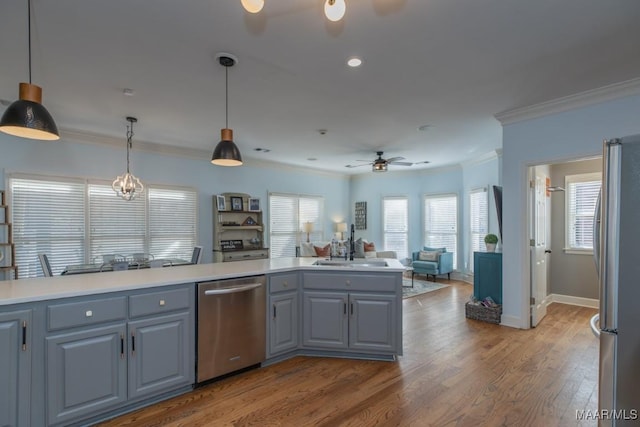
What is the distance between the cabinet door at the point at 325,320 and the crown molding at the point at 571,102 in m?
3.11

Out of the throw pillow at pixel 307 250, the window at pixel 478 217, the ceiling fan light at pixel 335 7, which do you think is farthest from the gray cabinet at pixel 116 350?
the window at pixel 478 217

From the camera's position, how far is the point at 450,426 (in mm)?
2170

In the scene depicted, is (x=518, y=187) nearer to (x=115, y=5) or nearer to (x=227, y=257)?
(x=115, y=5)

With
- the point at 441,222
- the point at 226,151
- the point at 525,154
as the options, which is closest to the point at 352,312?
the point at 226,151

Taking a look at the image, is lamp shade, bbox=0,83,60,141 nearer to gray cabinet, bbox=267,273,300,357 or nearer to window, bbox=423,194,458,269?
gray cabinet, bbox=267,273,300,357

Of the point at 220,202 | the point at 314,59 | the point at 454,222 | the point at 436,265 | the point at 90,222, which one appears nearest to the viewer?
the point at 314,59

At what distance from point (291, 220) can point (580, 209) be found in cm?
565

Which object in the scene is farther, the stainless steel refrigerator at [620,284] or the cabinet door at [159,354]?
the cabinet door at [159,354]

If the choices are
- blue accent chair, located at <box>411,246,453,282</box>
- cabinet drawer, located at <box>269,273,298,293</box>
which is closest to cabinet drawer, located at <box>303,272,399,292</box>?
cabinet drawer, located at <box>269,273,298,293</box>

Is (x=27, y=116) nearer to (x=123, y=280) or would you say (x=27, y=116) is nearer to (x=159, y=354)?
(x=123, y=280)

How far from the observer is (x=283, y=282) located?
3.16 metres

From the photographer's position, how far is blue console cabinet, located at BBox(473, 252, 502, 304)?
14.9 feet

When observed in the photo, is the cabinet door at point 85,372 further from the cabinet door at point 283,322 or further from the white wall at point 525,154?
the white wall at point 525,154

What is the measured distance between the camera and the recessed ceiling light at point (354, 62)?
108 inches
